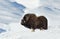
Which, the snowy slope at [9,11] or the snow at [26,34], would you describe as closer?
the snow at [26,34]

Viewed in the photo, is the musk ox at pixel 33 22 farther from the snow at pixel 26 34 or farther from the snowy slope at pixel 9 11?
the snowy slope at pixel 9 11

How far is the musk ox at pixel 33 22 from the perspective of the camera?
1.96 metres

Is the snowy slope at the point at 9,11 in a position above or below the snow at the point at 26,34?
above

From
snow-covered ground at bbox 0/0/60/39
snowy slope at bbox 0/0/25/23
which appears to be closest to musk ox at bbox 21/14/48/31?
snow-covered ground at bbox 0/0/60/39

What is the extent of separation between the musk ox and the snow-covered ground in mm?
49

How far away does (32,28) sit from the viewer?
2.03 m

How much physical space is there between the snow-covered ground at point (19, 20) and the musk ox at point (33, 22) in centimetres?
5

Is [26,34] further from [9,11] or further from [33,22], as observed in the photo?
[9,11]

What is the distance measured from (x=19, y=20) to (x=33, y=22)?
0.60 meters

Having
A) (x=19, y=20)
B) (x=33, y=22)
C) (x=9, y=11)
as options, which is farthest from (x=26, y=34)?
(x=9, y=11)

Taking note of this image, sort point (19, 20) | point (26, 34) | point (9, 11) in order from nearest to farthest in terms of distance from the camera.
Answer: point (26, 34)
point (19, 20)
point (9, 11)

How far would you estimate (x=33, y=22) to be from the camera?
195 centimetres

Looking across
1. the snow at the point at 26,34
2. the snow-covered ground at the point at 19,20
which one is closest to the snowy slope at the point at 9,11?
the snow-covered ground at the point at 19,20

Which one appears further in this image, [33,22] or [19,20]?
[19,20]
